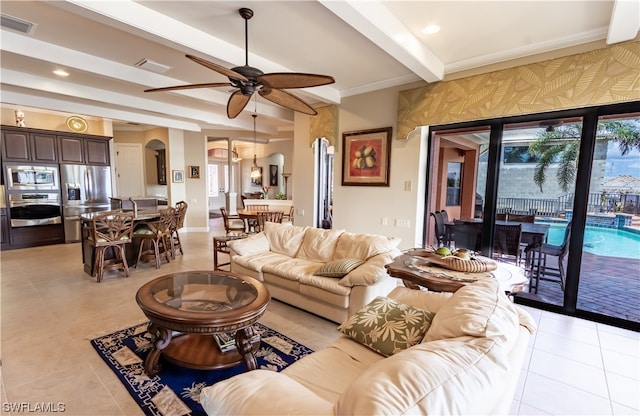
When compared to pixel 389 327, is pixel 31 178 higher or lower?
higher

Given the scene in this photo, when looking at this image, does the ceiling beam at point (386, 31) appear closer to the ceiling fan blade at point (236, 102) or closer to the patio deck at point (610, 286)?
the ceiling fan blade at point (236, 102)

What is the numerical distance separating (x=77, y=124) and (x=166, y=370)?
6.95 meters

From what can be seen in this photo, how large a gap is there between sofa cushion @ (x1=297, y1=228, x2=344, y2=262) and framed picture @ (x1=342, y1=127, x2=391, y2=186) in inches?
55.0

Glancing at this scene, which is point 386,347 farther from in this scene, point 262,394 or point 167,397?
point 167,397

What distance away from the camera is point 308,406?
35.9 inches

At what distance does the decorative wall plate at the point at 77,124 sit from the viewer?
6586 millimetres

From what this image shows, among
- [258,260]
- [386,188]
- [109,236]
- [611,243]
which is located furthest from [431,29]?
[109,236]

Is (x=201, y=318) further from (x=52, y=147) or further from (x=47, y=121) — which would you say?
(x=47, y=121)

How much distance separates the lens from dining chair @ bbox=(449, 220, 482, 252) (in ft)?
13.1

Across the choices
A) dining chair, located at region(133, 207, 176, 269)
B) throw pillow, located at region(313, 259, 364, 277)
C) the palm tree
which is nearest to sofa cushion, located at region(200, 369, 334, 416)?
throw pillow, located at region(313, 259, 364, 277)

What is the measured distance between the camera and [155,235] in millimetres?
4828

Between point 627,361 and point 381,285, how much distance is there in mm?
2138

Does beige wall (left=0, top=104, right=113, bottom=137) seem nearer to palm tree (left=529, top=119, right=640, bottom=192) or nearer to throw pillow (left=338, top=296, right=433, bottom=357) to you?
throw pillow (left=338, top=296, right=433, bottom=357)

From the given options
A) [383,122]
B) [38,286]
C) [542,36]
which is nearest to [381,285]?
[383,122]
